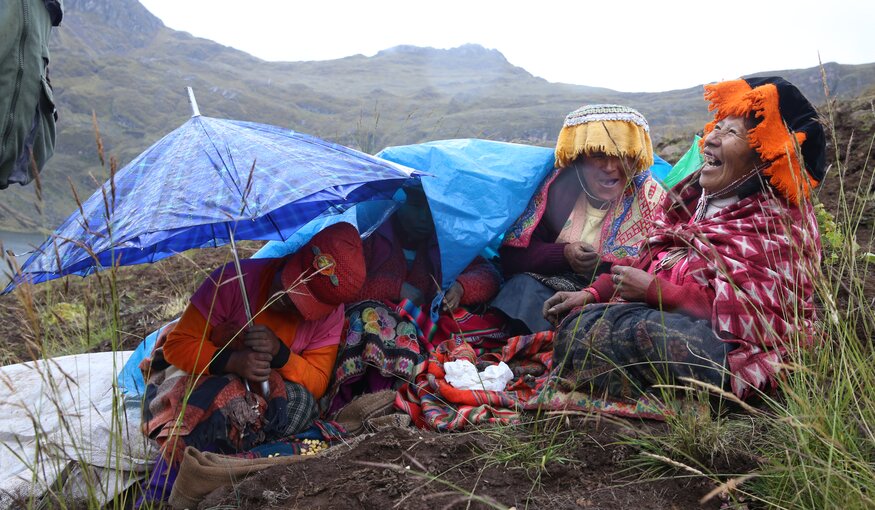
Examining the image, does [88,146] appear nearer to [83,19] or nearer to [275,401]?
[275,401]

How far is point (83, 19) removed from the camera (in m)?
125

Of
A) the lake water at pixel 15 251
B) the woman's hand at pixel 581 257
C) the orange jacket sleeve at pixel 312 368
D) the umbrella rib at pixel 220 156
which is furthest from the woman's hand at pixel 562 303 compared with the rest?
the lake water at pixel 15 251

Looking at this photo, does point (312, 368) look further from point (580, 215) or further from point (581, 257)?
point (580, 215)

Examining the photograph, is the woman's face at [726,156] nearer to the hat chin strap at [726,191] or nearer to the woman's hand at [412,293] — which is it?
the hat chin strap at [726,191]

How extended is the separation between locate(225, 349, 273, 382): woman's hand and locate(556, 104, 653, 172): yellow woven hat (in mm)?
1874

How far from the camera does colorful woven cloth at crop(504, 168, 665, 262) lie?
10.3 ft

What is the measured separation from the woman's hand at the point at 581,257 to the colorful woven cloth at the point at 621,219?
0.09m

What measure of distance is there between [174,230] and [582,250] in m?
1.97

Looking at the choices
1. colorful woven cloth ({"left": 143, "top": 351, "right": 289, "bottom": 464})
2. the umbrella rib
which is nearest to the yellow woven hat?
the umbrella rib

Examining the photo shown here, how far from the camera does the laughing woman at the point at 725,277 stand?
2.24m

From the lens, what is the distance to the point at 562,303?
272 cm

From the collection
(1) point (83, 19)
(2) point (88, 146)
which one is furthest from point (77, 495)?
(1) point (83, 19)

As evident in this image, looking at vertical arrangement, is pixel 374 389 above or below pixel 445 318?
below

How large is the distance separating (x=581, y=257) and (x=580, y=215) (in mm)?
334
